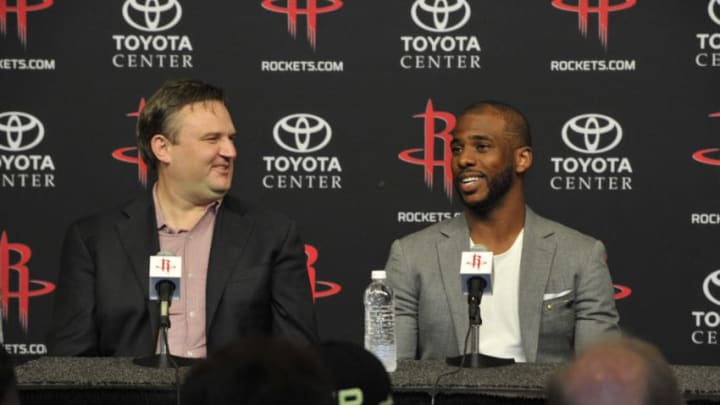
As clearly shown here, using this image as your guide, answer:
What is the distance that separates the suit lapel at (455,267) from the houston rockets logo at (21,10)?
2174 millimetres

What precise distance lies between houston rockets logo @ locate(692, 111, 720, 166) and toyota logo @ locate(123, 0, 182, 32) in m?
2.25

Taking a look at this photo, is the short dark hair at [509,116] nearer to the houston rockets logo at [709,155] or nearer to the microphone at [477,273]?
the microphone at [477,273]

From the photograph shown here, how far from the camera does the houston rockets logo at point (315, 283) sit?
17.9ft

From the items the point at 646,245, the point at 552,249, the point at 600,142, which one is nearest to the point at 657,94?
the point at 600,142

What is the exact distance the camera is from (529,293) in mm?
4207

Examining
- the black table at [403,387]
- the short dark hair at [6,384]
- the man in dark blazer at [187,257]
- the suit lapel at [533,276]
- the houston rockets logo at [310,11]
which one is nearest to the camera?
the short dark hair at [6,384]

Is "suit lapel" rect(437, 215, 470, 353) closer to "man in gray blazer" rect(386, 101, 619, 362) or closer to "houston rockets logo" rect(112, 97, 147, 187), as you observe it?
"man in gray blazer" rect(386, 101, 619, 362)

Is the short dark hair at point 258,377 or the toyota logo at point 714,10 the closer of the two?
the short dark hair at point 258,377

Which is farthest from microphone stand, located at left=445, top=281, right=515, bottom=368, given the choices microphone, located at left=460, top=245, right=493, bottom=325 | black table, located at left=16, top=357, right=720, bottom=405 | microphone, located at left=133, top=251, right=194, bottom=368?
microphone, located at left=133, top=251, right=194, bottom=368

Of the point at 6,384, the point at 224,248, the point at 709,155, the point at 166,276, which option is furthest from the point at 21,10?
the point at 6,384

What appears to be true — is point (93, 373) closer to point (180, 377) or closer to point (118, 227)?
point (180, 377)

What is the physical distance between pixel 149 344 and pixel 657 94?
2476 mm

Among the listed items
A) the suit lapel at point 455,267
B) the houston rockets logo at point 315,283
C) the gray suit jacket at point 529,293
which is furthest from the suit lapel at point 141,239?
the houston rockets logo at point 315,283

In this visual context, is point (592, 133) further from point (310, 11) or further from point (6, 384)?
point (6, 384)
